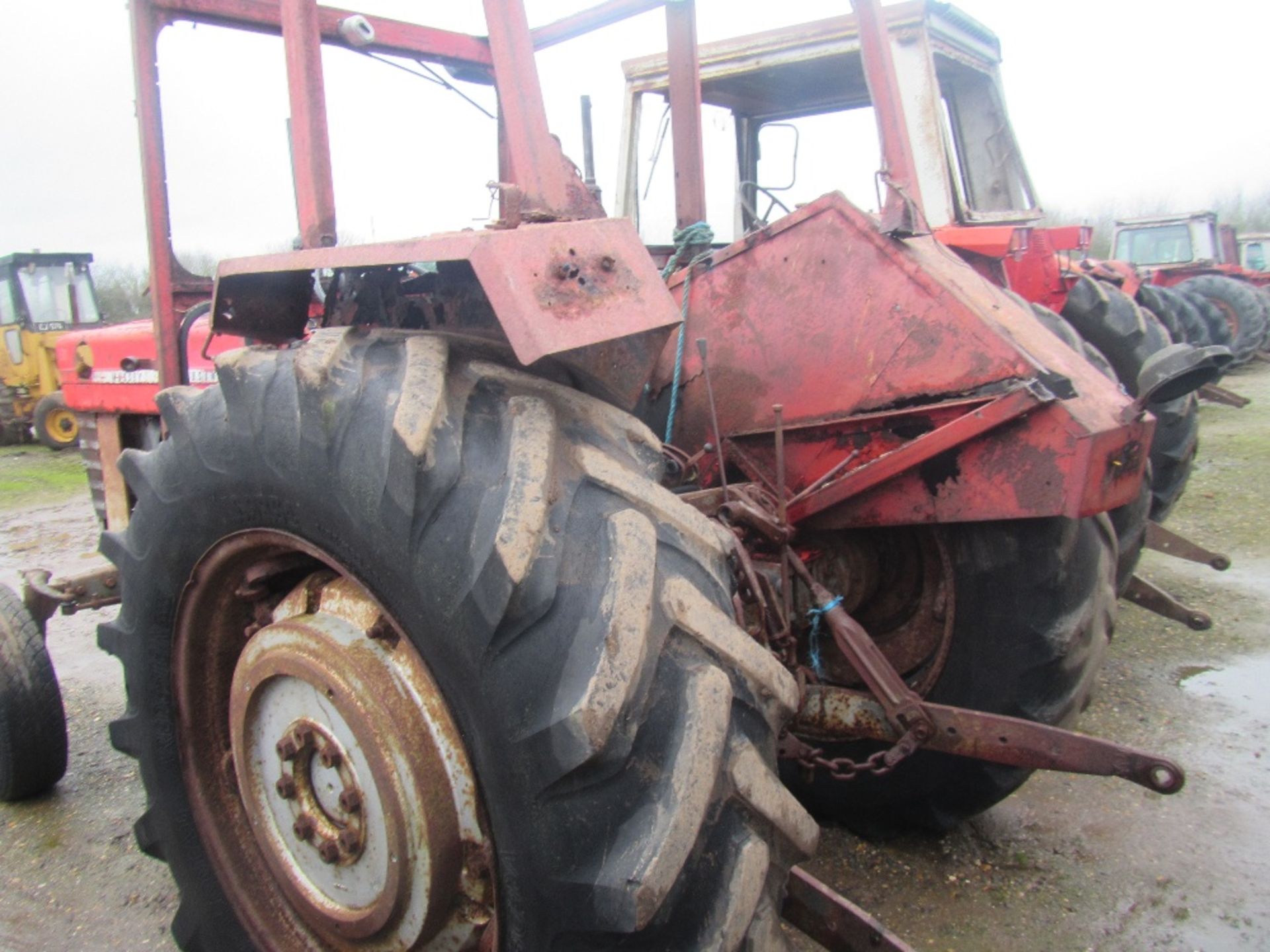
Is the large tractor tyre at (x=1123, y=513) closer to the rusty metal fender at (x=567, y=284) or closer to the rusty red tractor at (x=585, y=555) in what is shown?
the rusty red tractor at (x=585, y=555)

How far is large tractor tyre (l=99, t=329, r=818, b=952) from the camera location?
3.76 ft

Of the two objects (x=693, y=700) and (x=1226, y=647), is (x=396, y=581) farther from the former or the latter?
(x=1226, y=647)

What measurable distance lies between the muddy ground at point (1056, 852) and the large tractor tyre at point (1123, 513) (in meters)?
0.58

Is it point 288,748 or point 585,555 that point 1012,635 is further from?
point 288,748

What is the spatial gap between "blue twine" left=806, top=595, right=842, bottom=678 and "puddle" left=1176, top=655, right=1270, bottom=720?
177 cm

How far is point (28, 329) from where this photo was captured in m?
12.1

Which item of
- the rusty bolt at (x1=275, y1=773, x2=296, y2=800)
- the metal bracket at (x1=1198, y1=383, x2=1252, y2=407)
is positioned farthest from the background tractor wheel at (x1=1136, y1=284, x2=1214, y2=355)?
the rusty bolt at (x1=275, y1=773, x2=296, y2=800)

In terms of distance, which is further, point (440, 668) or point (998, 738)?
point (998, 738)

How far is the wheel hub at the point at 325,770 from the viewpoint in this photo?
1387 mm

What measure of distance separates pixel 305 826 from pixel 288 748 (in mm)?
137

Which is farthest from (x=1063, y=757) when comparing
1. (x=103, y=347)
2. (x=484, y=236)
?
(x=103, y=347)

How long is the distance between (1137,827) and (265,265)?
2.43 meters

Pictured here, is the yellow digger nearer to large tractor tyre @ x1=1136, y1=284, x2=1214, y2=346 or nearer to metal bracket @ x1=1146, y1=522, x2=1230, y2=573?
metal bracket @ x1=1146, y1=522, x2=1230, y2=573

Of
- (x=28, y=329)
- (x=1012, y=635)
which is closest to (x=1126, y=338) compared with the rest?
(x=1012, y=635)
